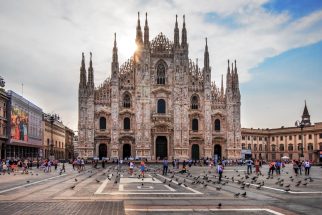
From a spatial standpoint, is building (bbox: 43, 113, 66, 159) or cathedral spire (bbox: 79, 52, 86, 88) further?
building (bbox: 43, 113, 66, 159)

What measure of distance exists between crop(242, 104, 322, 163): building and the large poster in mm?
52539

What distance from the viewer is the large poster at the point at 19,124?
218 ft

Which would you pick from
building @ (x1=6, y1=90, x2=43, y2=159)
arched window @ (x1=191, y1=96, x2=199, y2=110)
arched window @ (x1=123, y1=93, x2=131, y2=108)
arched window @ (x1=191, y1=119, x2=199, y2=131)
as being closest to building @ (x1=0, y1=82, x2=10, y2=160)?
building @ (x1=6, y1=90, x2=43, y2=159)

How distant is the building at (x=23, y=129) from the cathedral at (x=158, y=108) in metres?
9.86

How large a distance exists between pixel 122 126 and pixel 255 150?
175ft

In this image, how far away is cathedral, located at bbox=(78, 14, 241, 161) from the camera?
72.7 meters

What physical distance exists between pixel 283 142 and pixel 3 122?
245ft

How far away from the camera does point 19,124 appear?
70.1 metres

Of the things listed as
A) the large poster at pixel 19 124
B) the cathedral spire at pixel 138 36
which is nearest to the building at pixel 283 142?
the cathedral spire at pixel 138 36

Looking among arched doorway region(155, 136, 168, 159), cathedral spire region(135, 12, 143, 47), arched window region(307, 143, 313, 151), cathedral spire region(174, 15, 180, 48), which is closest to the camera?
cathedral spire region(135, 12, 143, 47)

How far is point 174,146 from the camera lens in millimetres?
73688

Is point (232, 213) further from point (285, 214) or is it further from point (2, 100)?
point (2, 100)

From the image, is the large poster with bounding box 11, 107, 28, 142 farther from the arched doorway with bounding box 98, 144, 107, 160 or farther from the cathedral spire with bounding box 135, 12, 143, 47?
the cathedral spire with bounding box 135, 12, 143, 47

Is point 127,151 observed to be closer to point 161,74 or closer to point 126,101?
point 126,101
